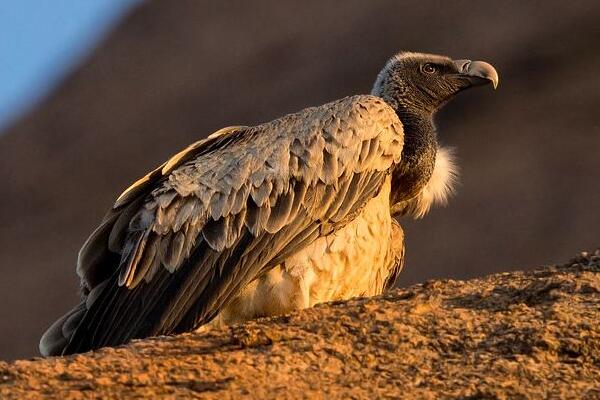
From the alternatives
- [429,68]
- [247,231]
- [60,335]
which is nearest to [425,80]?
[429,68]

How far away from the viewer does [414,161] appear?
11578 millimetres

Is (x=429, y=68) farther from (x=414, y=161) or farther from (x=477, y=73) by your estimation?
(x=414, y=161)

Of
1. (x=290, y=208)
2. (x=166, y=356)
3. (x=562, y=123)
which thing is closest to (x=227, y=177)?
(x=290, y=208)

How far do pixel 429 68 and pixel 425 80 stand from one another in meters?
0.21

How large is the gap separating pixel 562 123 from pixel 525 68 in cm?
172

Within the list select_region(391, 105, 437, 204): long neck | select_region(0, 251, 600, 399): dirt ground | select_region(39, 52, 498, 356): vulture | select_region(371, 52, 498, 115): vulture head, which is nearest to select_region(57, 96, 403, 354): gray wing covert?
select_region(39, 52, 498, 356): vulture

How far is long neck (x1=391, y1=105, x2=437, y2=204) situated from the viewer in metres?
11.6

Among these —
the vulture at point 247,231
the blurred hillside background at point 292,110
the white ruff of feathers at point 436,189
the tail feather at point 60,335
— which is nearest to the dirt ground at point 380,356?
the vulture at point 247,231

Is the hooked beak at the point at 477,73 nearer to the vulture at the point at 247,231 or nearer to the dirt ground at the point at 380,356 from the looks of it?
the vulture at the point at 247,231

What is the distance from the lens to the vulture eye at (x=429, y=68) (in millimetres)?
12617

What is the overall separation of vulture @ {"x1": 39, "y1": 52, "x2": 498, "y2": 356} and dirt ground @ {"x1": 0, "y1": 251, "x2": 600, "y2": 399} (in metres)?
1.27

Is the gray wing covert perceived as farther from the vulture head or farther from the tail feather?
the vulture head

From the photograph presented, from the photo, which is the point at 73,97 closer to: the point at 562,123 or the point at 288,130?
the point at 562,123

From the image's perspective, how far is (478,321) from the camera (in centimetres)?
859
